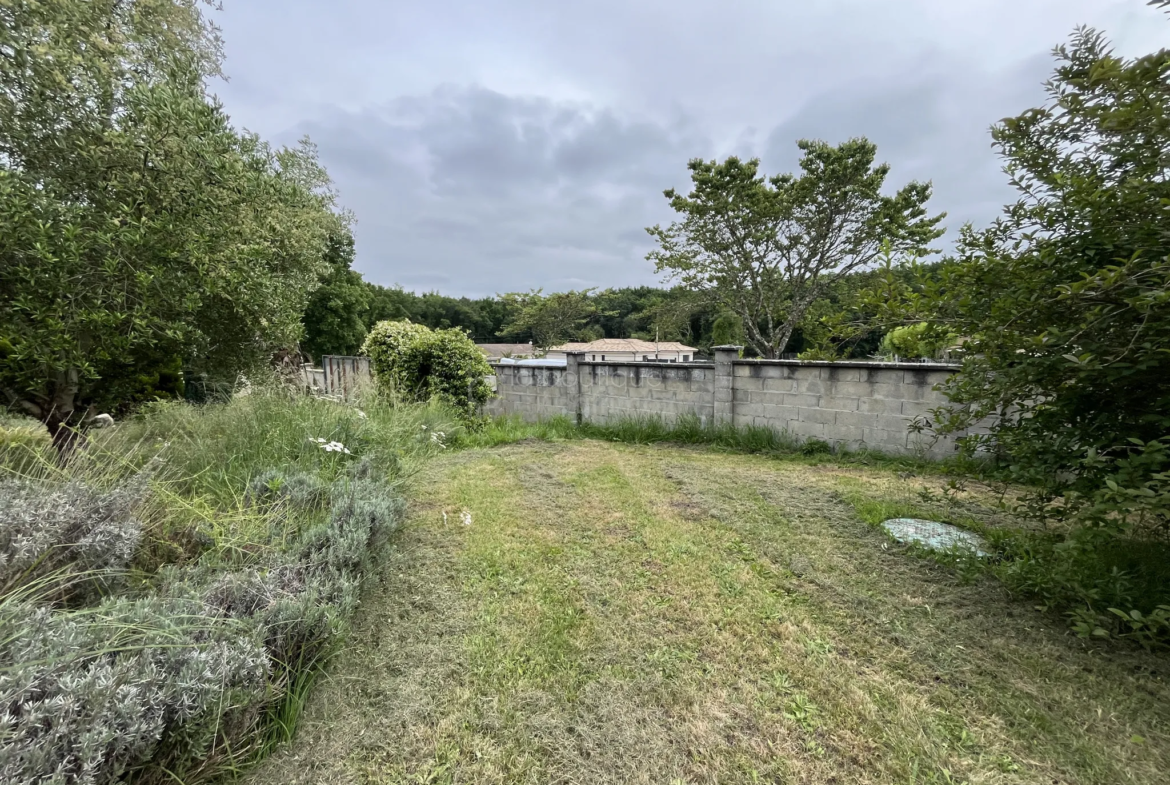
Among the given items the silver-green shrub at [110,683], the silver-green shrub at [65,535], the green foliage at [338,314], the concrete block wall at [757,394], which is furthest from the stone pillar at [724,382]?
the green foliage at [338,314]

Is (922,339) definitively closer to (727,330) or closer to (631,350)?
(727,330)

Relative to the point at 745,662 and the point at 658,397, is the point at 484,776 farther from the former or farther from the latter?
the point at 658,397

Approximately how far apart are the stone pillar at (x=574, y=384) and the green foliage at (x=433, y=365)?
4.55 feet

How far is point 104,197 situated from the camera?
99.2 inches

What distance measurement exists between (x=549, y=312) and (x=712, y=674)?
28.8 metres

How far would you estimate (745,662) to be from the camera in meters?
1.62

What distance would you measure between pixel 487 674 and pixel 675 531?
1586 mm

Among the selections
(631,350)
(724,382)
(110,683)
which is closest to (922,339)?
(724,382)

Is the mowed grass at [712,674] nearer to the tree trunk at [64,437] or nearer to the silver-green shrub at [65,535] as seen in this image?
the silver-green shrub at [65,535]

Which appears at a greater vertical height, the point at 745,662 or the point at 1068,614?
the point at 1068,614

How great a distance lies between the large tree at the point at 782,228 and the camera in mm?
10812

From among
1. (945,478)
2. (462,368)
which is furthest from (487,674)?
(462,368)

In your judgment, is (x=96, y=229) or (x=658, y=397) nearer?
(x=96, y=229)

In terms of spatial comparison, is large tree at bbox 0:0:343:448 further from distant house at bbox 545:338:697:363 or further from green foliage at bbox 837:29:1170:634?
distant house at bbox 545:338:697:363
